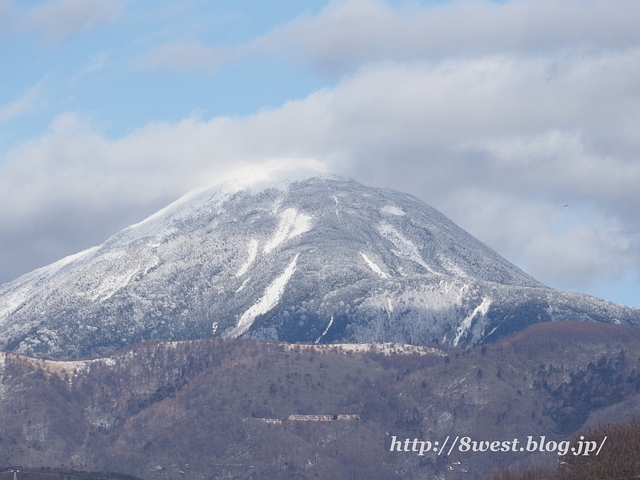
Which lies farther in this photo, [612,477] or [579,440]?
[579,440]

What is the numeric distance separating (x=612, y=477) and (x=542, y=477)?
31795 millimetres

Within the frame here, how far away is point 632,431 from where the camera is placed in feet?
625

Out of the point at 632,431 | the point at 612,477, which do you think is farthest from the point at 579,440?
the point at 612,477

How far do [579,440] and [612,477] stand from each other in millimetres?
25651

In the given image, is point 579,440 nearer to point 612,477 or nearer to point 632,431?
point 632,431

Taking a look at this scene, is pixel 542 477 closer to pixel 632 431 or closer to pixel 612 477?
pixel 632 431

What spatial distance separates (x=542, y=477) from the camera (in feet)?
646

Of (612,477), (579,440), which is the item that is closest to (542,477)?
(579,440)

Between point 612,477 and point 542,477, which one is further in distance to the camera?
point 542,477

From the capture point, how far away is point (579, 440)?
191250 mm

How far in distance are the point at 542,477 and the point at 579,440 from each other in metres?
9.37

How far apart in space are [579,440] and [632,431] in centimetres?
753

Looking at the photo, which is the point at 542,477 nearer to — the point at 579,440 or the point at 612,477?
the point at 579,440
